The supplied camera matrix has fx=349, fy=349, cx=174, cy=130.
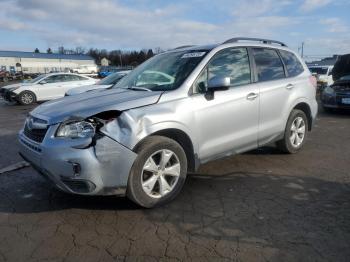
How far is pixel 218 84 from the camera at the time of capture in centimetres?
399

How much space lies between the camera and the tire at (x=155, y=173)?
3508 mm

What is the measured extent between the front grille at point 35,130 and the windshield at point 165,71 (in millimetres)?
1300

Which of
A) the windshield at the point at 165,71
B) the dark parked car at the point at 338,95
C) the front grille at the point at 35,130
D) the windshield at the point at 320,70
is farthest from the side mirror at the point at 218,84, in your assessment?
the windshield at the point at 320,70

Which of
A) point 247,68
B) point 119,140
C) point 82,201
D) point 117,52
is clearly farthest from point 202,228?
point 117,52

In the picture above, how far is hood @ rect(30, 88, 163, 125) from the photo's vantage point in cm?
347

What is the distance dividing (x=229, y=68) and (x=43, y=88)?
13.7 meters

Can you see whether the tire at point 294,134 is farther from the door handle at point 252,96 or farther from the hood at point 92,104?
the hood at point 92,104

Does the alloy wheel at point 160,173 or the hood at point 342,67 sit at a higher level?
the hood at point 342,67

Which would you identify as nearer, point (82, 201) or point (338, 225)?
point (338, 225)

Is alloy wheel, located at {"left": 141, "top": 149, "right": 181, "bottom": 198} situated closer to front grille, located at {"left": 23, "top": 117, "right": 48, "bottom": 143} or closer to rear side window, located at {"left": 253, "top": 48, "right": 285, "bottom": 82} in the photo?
front grille, located at {"left": 23, "top": 117, "right": 48, "bottom": 143}

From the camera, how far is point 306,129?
5973mm

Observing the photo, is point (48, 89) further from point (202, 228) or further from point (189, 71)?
point (202, 228)

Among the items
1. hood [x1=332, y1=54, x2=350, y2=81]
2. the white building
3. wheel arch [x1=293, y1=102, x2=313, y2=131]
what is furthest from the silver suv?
the white building

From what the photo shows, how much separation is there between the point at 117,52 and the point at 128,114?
5057 inches
